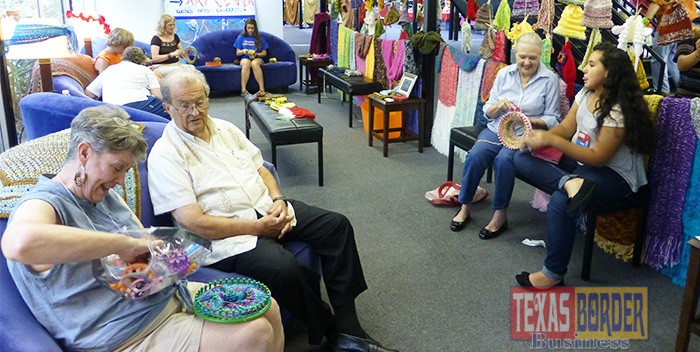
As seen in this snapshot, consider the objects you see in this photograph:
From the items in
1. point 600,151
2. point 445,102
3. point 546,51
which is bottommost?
point 445,102

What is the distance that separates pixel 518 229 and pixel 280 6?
6.49m

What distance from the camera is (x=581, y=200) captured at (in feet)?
8.78

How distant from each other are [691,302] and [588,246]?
2.48 ft

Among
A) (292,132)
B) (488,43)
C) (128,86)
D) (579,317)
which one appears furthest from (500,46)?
(128,86)

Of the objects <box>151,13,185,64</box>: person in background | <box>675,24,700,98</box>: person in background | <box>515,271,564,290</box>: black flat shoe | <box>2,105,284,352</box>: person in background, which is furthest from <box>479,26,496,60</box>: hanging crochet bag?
<box>151,13,185,64</box>: person in background

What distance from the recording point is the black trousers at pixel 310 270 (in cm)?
213

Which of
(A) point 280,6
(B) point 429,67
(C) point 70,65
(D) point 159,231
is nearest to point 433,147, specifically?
(B) point 429,67

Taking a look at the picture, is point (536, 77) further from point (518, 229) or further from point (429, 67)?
point (429, 67)

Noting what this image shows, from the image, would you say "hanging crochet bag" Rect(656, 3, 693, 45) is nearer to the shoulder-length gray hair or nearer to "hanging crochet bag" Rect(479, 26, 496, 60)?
"hanging crochet bag" Rect(479, 26, 496, 60)

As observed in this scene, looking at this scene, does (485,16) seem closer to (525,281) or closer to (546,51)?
(546,51)

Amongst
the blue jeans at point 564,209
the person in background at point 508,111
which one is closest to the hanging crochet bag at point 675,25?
the person in background at point 508,111

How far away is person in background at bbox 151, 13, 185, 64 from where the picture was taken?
6746 millimetres

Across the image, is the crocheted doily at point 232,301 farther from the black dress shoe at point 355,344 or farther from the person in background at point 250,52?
the person in background at point 250,52

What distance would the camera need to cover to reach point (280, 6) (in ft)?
29.4
